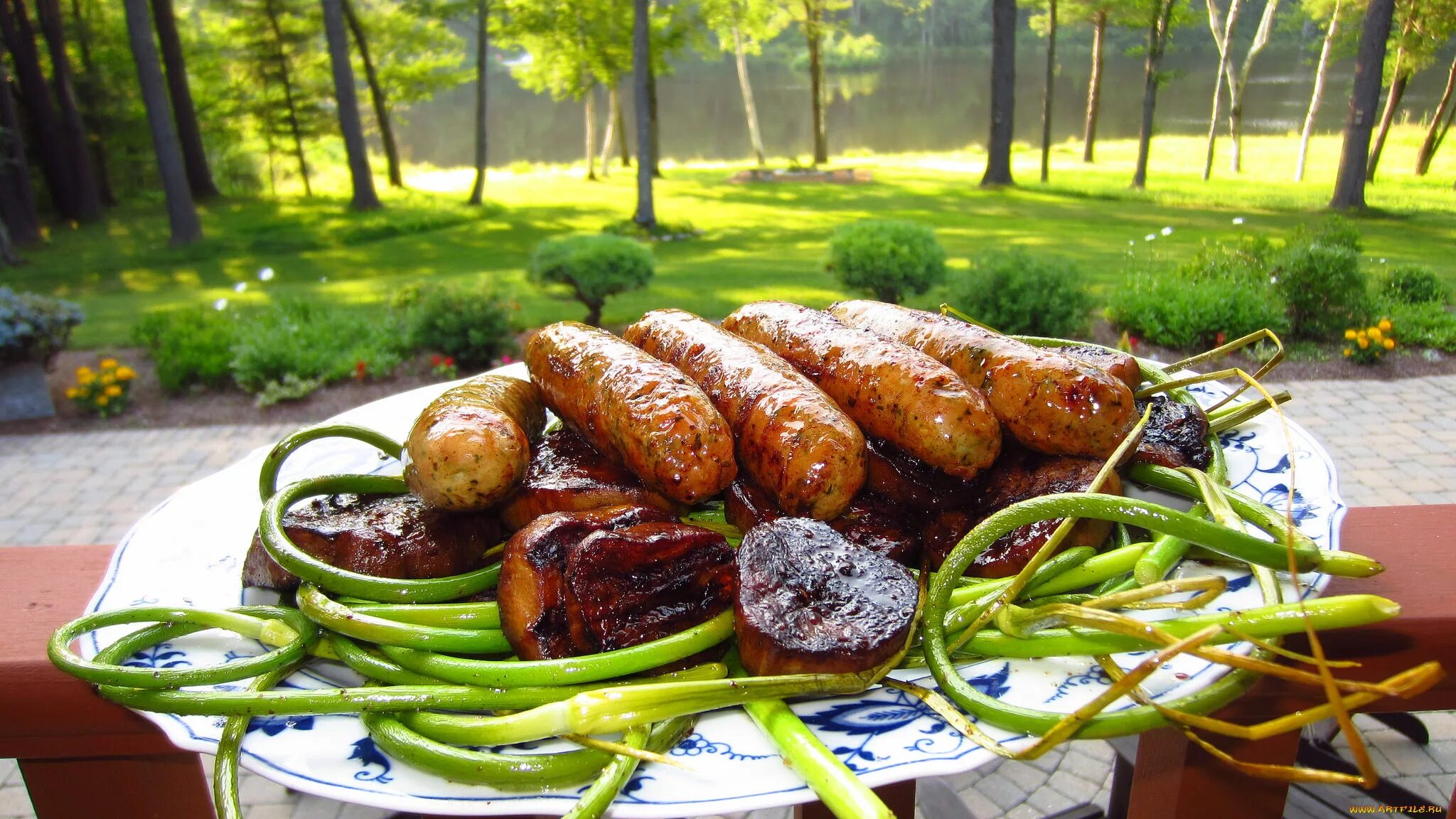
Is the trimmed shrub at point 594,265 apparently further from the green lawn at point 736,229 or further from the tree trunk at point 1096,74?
the tree trunk at point 1096,74

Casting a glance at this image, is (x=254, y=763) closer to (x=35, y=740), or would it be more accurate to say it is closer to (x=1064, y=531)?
(x=35, y=740)

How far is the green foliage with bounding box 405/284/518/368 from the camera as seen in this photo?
25.5 feet

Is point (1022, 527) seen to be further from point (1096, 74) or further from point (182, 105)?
point (182, 105)

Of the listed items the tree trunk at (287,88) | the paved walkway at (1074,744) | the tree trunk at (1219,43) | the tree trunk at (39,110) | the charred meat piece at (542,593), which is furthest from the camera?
the tree trunk at (287,88)

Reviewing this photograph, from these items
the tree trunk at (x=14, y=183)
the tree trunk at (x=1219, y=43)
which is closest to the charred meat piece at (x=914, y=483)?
the tree trunk at (x=1219, y=43)

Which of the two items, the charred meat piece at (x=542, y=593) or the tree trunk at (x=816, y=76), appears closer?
the charred meat piece at (x=542, y=593)

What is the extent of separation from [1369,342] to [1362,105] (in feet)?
5.96

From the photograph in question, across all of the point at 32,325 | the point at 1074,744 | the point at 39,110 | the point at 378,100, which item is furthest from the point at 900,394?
the point at 39,110

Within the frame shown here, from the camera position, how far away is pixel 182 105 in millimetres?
12039

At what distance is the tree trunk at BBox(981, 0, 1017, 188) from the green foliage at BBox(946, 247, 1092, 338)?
3.52m

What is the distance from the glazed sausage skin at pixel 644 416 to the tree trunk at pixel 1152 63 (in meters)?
7.76

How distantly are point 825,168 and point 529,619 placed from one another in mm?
12882

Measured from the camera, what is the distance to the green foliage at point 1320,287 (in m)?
6.71

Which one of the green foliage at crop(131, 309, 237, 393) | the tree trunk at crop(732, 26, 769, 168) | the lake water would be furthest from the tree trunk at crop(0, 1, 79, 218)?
the tree trunk at crop(732, 26, 769, 168)
